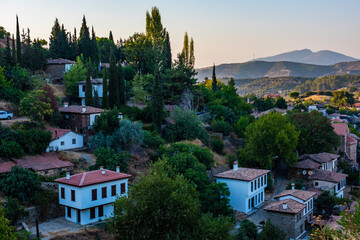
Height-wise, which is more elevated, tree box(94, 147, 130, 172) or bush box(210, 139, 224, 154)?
tree box(94, 147, 130, 172)

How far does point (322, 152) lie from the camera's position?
47.7m

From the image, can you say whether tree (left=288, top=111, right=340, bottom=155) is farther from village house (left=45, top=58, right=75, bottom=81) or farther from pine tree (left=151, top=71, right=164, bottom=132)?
village house (left=45, top=58, right=75, bottom=81)

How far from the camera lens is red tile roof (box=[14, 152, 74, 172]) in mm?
28078

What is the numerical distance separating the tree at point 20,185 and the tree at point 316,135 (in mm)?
33761

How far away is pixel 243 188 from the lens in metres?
31.1

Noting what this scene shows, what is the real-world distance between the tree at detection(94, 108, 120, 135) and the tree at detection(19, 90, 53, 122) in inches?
190

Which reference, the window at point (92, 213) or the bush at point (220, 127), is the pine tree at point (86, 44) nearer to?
the bush at point (220, 127)

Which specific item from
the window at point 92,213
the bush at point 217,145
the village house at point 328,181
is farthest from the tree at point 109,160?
the village house at point 328,181

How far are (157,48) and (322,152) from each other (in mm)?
29578

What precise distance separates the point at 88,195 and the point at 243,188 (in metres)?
13.1

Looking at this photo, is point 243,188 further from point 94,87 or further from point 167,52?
point 167,52

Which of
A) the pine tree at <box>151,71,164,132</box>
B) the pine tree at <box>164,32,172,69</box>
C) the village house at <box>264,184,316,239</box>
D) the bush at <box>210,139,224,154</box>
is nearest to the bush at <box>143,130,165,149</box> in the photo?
the pine tree at <box>151,71,164,132</box>

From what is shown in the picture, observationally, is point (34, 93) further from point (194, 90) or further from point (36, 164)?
point (194, 90)

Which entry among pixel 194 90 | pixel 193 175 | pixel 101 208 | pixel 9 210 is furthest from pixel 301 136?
pixel 9 210
